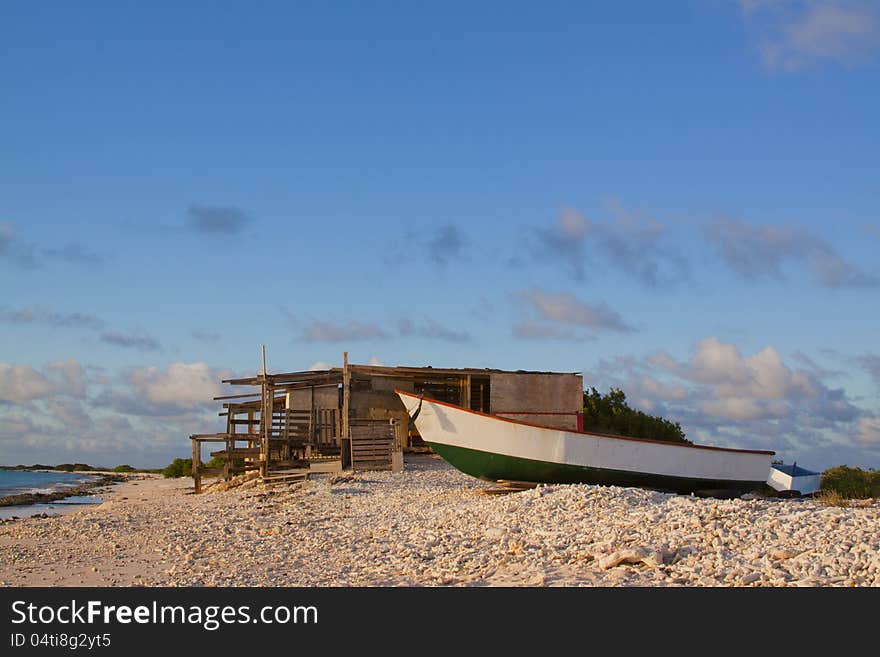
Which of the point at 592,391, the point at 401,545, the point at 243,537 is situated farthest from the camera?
the point at 592,391

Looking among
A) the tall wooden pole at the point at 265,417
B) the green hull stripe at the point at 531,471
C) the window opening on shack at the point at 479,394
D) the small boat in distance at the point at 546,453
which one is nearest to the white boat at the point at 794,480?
the small boat in distance at the point at 546,453

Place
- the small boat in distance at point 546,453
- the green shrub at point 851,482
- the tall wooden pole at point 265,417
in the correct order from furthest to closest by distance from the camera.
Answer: the tall wooden pole at point 265,417, the green shrub at point 851,482, the small boat in distance at point 546,453

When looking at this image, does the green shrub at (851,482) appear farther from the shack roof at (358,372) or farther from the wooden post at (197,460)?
the wooden post at (197,460)

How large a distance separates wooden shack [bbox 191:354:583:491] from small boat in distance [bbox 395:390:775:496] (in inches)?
361

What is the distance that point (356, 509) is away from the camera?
1869 cm

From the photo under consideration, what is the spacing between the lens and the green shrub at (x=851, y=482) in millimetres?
26688

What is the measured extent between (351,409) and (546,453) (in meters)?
14.1

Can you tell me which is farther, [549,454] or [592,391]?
[592,391]

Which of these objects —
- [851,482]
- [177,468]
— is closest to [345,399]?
[851,482]

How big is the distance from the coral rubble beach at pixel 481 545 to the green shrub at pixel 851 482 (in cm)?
898

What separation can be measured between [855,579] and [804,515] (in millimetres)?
4006

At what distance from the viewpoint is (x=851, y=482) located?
2844 cm
